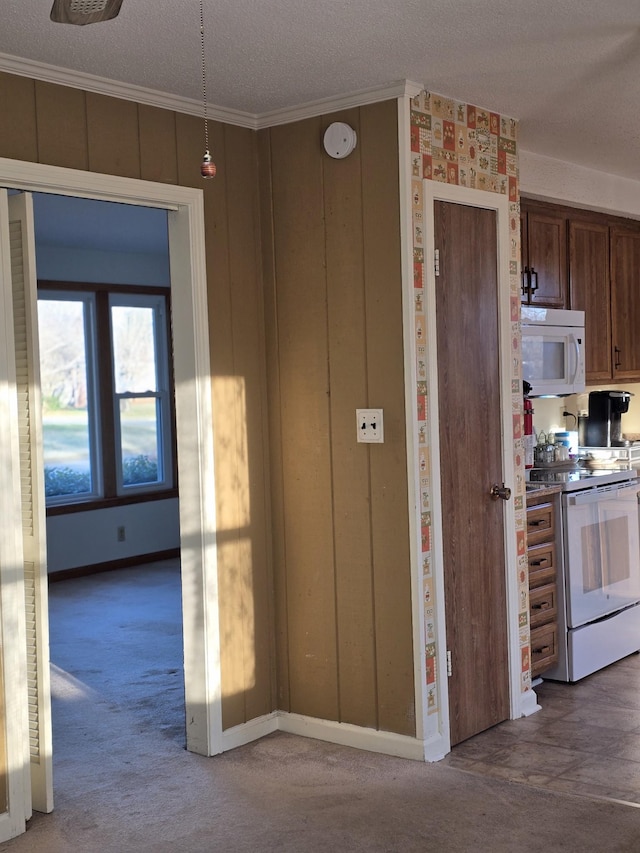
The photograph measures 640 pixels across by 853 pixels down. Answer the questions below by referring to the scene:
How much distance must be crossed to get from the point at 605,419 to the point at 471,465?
221cm

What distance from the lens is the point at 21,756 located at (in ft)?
10.2

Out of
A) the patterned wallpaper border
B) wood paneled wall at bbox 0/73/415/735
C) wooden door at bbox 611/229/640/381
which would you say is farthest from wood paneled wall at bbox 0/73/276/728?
wooden door at bbox 611/229/640/381

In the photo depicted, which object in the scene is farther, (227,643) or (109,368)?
(109,368)

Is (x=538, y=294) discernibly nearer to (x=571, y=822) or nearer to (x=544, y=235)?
(x=544, y=235)

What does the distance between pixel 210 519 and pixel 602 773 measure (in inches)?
65.1

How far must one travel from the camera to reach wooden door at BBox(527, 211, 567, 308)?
15.9 feet

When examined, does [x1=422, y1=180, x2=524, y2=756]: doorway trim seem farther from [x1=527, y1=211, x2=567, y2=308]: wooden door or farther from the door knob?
[x1=527, y1=211, x2=567, y2=308]: wooden door

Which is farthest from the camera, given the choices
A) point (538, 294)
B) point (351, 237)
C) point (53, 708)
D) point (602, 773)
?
point (538, 294)

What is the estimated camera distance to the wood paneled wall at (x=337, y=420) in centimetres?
360

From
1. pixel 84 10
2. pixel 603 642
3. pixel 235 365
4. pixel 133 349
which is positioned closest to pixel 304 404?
pixel 235 365

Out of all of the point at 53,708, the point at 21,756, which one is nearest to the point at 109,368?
the point at 53,708

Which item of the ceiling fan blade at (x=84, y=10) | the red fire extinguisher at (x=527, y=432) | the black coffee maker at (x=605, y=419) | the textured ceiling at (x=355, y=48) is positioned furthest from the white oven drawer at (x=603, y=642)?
the ceiling fan blade at (x=84, y=10)

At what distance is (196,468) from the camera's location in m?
3.67

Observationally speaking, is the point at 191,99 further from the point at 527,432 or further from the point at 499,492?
the point at 527,432
